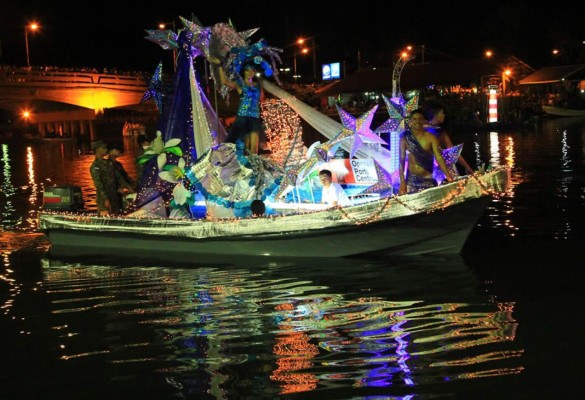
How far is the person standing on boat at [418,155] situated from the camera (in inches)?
388

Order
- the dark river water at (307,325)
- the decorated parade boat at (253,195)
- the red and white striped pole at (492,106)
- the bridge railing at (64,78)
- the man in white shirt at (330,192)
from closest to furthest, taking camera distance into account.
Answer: the dark river water at (307,325)
the decorated parade boat at (253,195)
the man in white shirt at (330,192)
the red and white striped pole at (492,106)
the bridge railing at (64,78)

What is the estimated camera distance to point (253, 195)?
11016 millimetres

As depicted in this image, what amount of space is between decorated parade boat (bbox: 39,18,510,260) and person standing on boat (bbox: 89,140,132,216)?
29cm

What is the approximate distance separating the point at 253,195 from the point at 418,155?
96.7 inches

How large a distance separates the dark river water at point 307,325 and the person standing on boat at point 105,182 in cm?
115

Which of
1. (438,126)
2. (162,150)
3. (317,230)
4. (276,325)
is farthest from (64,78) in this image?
(276,325)

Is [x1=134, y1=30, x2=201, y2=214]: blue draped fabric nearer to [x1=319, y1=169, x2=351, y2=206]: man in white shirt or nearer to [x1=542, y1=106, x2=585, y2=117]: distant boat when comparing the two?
[x1=319, y1=169, x2=351, y2=206]: man in white shirt

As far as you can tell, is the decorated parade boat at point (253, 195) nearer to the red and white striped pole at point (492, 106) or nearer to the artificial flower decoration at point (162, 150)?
the artificial flower decoration at point (162, 150)

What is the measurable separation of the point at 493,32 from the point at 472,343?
74.5m

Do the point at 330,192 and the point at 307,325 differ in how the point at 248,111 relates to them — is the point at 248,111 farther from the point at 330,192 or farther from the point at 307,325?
the point at 307,325

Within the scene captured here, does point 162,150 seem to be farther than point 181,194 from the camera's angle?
Yes

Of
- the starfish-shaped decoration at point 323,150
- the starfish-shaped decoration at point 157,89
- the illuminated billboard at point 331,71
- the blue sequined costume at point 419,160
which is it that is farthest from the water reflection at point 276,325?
the illuminated billboard at point 331,71

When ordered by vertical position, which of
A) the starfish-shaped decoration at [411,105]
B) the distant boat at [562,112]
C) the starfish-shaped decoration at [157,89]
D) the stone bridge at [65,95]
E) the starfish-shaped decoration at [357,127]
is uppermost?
the stone bridge at [65,95]

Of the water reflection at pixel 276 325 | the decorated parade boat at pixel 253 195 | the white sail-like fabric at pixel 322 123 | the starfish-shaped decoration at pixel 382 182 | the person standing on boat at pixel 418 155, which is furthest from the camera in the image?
the white sail-like fabric at pixel 322 123
